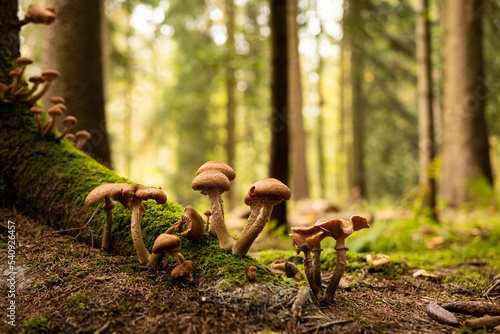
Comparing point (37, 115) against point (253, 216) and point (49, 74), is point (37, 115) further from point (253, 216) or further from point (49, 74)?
point (253, 216)

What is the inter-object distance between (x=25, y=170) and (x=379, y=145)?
18131 mm

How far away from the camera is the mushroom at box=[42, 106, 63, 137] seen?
10.7 ft

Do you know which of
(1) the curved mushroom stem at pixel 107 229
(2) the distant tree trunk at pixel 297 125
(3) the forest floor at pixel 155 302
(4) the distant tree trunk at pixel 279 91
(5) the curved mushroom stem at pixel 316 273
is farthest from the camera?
(2) the distant tree trunk at pixel 297 125

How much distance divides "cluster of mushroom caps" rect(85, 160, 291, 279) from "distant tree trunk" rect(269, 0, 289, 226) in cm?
362

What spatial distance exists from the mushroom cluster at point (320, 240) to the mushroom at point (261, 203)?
227 mm

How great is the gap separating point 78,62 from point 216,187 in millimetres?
3793

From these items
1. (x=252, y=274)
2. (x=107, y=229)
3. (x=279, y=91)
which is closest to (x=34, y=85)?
(x=107, y=229)

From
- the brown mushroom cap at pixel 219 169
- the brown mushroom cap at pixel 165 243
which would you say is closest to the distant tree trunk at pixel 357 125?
the brown mushroom cap at pixel 219 169

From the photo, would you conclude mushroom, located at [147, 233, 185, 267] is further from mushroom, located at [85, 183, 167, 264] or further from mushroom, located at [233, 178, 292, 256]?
mushroom, located at [233, 178, 292, 256]

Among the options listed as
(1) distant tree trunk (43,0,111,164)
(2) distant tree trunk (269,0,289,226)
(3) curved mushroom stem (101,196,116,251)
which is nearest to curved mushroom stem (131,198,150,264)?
(3) curved mushroom stem (101,196,116,251)

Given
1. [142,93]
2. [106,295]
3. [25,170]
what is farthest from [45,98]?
[142,93]

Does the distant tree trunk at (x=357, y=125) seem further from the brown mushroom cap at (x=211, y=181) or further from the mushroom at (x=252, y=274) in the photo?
the brown mushroom cap at (x=211, y=181)

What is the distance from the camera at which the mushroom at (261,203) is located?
7.30 feet

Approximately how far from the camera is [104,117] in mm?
5133
